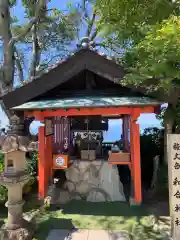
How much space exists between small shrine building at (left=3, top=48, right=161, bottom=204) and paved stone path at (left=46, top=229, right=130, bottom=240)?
174 centimetres

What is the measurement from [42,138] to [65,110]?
1.23 m

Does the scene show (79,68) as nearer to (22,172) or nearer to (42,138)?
(42,138)

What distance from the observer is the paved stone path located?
5535 millimetres

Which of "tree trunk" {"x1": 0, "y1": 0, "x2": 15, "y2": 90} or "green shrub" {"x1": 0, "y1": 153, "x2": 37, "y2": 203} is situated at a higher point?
"tree trunk" {"x1": 0, "y1": 0, "x2": 15, "y2": 90}

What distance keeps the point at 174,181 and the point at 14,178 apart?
3.61m

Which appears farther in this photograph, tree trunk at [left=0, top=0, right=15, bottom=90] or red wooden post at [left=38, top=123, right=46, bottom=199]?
tree trunk at [left=0, top=0, right=15, bottom=90]

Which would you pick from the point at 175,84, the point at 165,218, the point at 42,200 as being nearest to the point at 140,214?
the point at 165,218

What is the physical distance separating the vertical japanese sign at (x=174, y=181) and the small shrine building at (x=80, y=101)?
1618 millimetres

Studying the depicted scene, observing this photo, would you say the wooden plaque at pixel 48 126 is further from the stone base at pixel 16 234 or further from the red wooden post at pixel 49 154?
the stone base at pixel 16 234

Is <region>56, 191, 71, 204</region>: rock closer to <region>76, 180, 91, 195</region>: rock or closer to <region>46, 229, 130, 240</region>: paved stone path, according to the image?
<region>76, 180, 91, 195</region>: rock

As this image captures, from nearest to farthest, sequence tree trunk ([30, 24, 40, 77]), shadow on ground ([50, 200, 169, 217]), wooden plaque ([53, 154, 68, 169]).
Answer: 1. shadow on ground ([50, 200, 169, 217])
2. wooden plaque ([53, 154, 68, 169])
3. tree trunk ([30, 24, 40, 77])

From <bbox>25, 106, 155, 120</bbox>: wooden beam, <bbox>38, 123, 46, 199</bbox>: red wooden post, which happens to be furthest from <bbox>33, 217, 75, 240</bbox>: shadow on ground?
<bbox>25, 106, 155, 120</bbox>: wooden beam

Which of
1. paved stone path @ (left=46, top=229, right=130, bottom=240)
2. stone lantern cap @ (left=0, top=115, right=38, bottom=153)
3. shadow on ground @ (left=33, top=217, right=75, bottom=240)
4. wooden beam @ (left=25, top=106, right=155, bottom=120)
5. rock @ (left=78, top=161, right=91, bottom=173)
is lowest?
paved stone path @ (left=46, top=229, right=130, bottom=240)

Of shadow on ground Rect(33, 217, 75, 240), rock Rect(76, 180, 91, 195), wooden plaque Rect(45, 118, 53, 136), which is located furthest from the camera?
wooden plaque Rect(45, 118, 53, 136)
